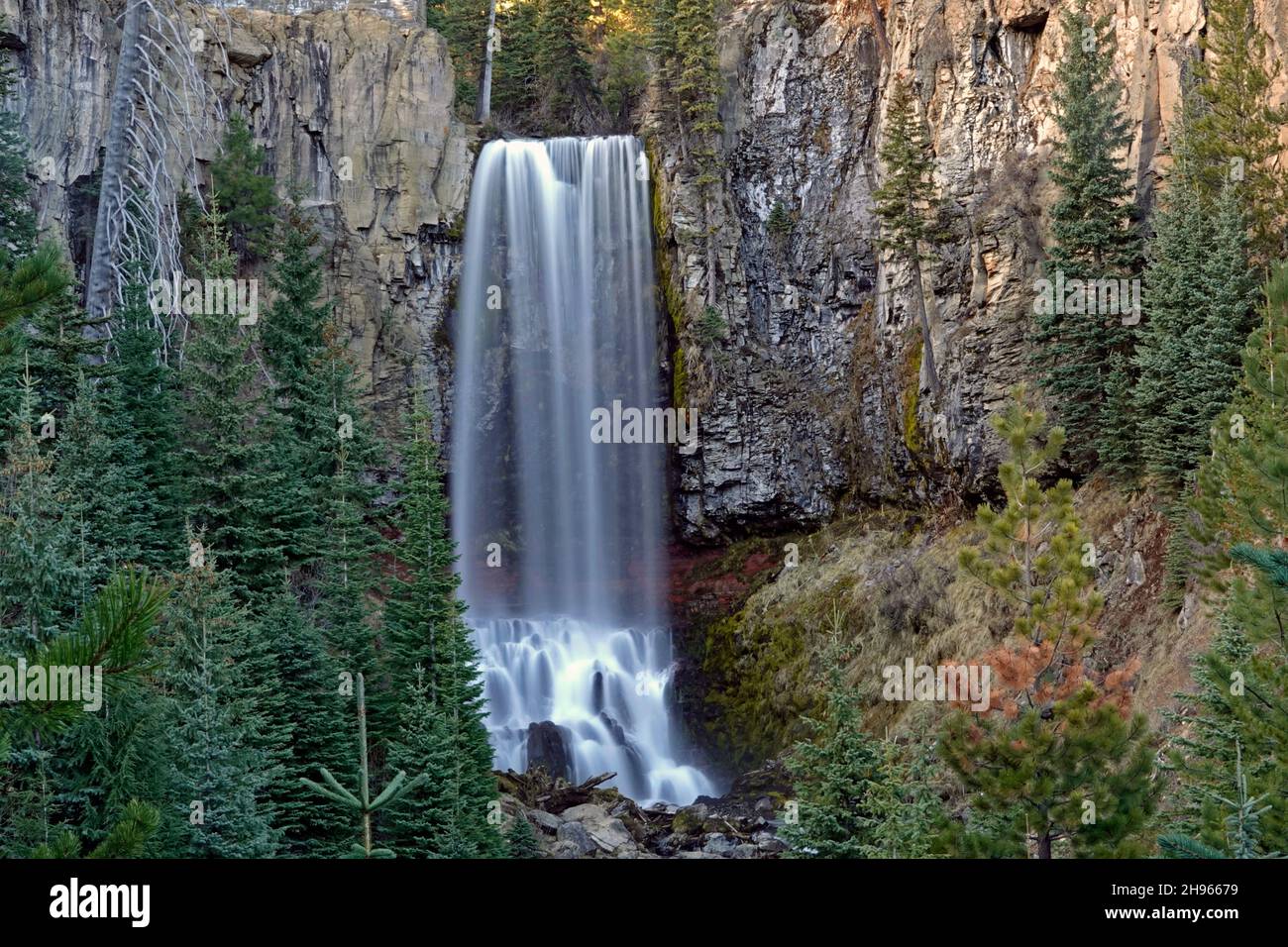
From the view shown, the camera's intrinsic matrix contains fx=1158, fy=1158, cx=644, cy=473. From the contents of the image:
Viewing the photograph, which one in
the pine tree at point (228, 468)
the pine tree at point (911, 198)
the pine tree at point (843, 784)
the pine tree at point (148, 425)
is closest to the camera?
the pine tree at point (843, 784)

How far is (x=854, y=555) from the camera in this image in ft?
108

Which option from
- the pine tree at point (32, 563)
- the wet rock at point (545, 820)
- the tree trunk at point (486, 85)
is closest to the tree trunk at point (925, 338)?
the wet rock at point (545, 820)

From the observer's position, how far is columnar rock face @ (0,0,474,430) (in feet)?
119

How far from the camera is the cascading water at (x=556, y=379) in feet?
122

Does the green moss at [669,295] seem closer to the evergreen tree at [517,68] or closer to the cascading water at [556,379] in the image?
the cascading water at [556,379]

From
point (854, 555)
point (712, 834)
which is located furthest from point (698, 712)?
point (712, 834)

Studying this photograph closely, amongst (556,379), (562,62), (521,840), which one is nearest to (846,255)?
Result: (556,379)

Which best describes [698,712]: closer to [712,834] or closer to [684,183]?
[712,834]

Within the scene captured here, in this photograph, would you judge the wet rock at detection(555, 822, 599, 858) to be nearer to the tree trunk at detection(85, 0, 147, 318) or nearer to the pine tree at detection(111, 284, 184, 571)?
the pine tree at detection(111, 284, 184, 571)

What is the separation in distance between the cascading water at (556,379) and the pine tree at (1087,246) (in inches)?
554

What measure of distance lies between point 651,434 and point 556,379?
12.1 feet

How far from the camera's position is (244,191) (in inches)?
1321

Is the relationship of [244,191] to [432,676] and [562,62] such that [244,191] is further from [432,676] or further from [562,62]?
[432,676]

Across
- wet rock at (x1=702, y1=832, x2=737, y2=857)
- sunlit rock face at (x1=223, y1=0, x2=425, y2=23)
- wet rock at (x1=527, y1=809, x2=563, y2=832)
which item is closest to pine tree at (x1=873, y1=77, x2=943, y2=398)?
wet rock at (x1=702, y1=832, x2=737, y2=857)
